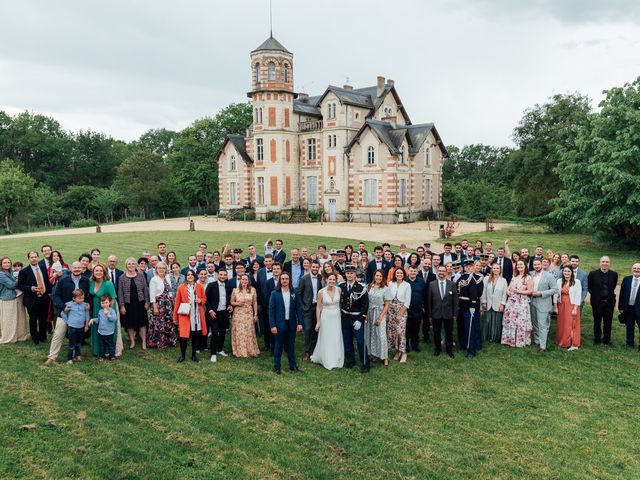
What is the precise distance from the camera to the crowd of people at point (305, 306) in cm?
917

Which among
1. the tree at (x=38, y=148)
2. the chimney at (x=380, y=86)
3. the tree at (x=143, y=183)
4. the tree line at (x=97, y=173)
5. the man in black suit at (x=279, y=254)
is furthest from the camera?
the tree at (x=38, y=148)

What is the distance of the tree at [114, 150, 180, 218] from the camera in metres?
52.9

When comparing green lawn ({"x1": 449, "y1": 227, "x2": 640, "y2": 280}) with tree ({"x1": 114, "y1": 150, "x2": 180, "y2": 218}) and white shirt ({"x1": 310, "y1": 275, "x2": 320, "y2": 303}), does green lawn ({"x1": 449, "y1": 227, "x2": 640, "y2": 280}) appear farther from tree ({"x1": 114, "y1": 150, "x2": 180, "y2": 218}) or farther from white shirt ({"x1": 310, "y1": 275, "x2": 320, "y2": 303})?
tree ({"x1": 114, "y1": 150, "x2": 180, "y2": 218})

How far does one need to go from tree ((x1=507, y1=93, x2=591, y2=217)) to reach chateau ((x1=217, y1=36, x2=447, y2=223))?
7343 mm

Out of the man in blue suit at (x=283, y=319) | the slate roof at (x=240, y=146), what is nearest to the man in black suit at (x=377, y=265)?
the man in blue suit at (x=283, y=319)

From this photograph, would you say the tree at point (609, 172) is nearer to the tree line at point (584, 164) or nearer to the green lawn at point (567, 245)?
the tree line at point (584, 164)

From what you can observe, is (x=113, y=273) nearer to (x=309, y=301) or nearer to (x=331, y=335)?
(x=309, y=301)

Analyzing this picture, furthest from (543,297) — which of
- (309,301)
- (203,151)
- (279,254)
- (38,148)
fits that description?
(38,148)

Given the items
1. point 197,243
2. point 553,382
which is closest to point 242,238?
point 197,243

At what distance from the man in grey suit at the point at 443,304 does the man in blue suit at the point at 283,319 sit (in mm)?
2716

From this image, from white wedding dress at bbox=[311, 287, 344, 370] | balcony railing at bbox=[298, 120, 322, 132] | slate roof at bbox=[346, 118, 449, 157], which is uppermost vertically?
balcony railing at bbox=[298, 120, 322, 132]

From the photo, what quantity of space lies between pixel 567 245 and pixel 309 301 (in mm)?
19877

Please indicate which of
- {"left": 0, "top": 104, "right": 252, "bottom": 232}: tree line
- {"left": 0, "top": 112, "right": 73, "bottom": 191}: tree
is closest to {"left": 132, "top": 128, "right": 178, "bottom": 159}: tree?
{"left": 0, "top": 104, "right": 252, "bottom": 232}: tree line

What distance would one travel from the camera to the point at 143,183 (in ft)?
174
